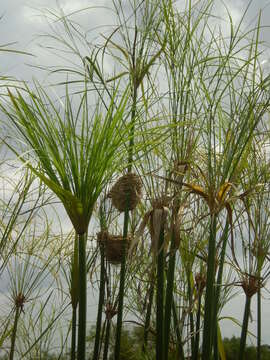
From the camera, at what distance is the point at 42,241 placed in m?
3.13

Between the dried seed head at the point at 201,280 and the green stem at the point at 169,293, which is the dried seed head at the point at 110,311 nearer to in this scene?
the dried seed head at the point at 201,280

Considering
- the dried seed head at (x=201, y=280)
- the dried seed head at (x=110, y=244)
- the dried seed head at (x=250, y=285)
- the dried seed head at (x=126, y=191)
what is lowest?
the dried seed head at (x=250, y=285)

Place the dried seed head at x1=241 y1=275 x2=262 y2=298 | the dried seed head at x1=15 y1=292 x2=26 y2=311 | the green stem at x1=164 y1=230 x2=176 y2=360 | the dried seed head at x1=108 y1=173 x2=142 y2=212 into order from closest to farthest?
the green stem at x1=164 y1=230 x2=176 y2=360, the dried seed head at x1=108 y1=173 x2=142 y2=212, the dried seed head at x1=241 y1=275 x2=262 y2=298, the dried seed head at x1=15 y1=292 x2=26 y2=311

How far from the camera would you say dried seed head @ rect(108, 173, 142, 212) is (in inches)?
87.6

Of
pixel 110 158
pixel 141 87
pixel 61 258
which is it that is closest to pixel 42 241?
pixel 61 258

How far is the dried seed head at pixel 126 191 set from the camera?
7.30 ft

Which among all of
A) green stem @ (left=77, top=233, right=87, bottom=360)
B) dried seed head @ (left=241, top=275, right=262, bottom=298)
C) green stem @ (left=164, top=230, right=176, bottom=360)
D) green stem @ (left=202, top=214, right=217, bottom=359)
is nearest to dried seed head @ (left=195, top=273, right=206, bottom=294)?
dried seed head @ (left=241, top=275, right=262, bottom=298)

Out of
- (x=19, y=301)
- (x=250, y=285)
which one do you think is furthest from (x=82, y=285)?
(x=19, y=301)

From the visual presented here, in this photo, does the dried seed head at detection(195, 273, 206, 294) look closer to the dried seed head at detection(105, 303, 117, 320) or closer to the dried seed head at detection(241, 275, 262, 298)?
the dried seed head at detection(241, 275, 262, 298)

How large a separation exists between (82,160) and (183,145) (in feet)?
2.24

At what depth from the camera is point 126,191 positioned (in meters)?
2.26

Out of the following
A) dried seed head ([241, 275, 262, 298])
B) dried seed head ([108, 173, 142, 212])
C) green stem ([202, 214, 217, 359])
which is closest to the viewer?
green stem ([202, 214, 217, 359])

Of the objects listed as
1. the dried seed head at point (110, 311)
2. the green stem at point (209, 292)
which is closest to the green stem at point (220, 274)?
the green stem at point (209, 292)

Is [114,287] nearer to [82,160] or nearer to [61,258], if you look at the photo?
[61,258]
